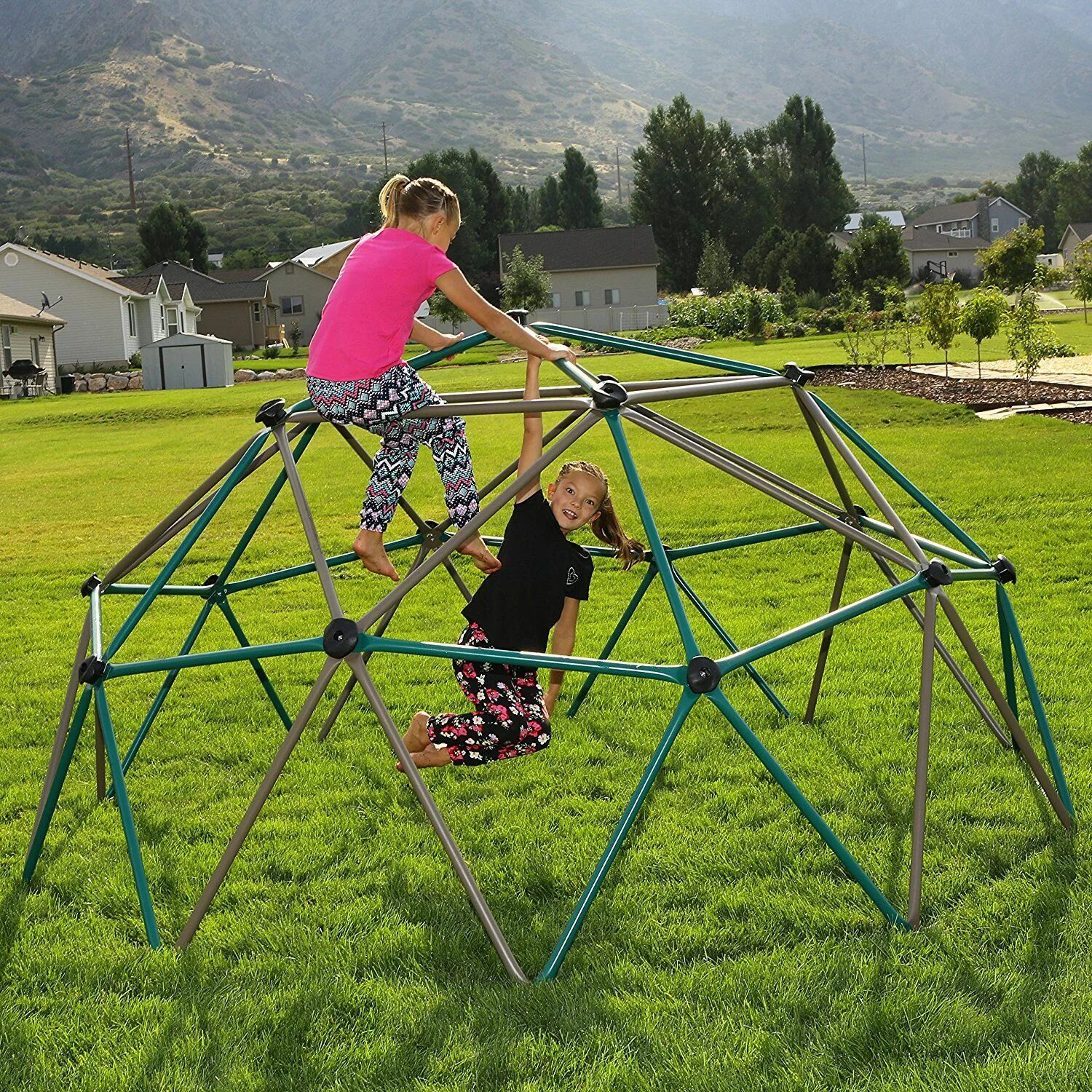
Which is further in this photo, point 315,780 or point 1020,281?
point 1020,281

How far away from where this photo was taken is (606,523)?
15.9 ft

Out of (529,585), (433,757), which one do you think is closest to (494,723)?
(433,757)

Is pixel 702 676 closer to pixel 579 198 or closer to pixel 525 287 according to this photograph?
pixel 525 287

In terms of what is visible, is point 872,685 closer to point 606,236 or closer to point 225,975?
point 225,975

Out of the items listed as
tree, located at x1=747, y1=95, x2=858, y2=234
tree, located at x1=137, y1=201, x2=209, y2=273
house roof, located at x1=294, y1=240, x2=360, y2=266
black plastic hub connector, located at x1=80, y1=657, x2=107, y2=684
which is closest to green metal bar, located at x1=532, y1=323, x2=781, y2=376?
black plastic hub connector, located at x1=80, y1=657, x2=107, y2=684

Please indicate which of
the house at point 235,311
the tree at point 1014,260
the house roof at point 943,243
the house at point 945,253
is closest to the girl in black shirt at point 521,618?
the tree at point 1014,260

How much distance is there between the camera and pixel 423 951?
11.9 feet

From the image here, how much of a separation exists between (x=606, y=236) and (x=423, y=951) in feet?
224

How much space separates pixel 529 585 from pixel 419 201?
5.01 ft

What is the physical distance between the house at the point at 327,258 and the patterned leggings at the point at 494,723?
65.0 meters

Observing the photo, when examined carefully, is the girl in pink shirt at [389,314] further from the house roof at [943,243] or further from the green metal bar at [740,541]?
the house roof at [943,243]

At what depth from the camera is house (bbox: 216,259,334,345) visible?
6762cm

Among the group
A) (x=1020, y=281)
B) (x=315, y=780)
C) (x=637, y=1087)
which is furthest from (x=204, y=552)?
(x=1020, y=281)

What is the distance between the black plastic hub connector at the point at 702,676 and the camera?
11.1 ft
